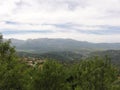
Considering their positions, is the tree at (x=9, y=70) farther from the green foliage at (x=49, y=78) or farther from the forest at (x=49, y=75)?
the green foliage at (x=49, y=78)

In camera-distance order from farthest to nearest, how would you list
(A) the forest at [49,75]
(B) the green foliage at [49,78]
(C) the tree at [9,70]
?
(B) the green foliage at [49,78], (A) the forest at [49,75], (C) the tree at [9,70]

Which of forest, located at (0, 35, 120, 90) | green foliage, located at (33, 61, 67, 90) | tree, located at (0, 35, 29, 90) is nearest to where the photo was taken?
tree, located at (0, 35, 29, 90)

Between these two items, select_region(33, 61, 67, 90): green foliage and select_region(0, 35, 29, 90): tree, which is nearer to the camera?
select_region(0, 35, 29, 90): tree

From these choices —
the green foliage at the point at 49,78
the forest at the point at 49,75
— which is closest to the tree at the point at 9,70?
the forest at the point at 49,75

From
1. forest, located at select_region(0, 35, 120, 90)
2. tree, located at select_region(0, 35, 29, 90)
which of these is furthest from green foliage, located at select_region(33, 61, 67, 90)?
tree, located at select_region(0, 35, 29, 90)

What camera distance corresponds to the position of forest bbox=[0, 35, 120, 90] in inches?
1650

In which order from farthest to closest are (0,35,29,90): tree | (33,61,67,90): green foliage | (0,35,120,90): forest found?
(33,61,67,90): green foliage
(0,35,120,90): forest
(0,35,29,90): tree

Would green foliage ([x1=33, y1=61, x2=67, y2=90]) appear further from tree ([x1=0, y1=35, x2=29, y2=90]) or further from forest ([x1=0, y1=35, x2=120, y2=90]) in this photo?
tree ([x1=0, y1=35, x2=29, y2=90])

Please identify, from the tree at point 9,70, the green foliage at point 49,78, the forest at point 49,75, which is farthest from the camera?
the green foliage at point 49,78

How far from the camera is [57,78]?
43.2 meters

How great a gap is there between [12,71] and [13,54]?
15.8 feet

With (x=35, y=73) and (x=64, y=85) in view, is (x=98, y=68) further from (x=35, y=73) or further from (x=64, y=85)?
(x=35, y=73)

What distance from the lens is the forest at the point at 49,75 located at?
41.9 meters

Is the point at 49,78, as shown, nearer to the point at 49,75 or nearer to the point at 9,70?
the point at 49,75
